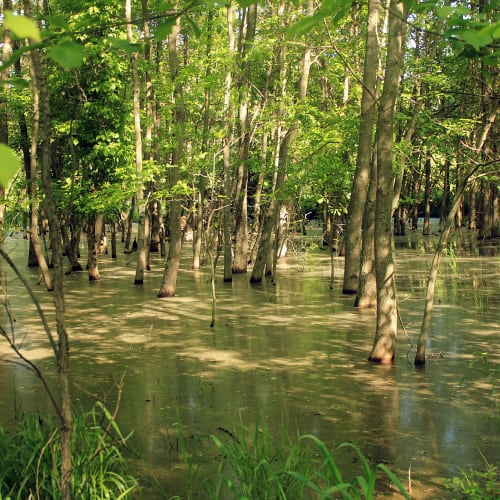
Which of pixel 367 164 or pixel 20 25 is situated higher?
pixel 367 164

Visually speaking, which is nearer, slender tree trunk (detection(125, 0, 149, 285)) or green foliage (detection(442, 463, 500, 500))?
green foliage (detection(442, 463, 500, 500))

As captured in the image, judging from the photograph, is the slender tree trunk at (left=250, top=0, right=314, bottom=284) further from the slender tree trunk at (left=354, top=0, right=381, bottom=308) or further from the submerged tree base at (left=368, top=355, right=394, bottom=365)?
the submerged tree base at (left=368, top=355, right=394, bottom=365)

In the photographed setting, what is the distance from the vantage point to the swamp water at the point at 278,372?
21.7 ft

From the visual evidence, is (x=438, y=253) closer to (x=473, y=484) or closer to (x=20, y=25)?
(x=473, y=484)

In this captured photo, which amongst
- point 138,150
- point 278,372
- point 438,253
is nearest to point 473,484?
point 438,253

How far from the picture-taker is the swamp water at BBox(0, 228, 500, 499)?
6.62m

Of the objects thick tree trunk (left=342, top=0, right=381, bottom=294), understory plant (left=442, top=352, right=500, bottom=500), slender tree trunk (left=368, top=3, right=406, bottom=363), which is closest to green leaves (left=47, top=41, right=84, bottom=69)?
understory plant (left=442, top=352, right=500, bottom=500)

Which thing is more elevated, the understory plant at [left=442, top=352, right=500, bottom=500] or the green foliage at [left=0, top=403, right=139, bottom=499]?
the green foliage at [left=0, top=403, right=139, bottom=499]

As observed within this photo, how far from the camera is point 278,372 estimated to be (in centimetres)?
939

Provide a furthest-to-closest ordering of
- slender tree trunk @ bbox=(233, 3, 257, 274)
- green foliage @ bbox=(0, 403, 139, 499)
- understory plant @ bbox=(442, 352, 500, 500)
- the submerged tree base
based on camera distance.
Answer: slender tree trunk @ bbox=(233, 3, 257, 274)
the submerged tree base
understory plant @ bbox=(442, 352, 500, 500)
green foliage @ bbox=(0, 403, 139, 499)

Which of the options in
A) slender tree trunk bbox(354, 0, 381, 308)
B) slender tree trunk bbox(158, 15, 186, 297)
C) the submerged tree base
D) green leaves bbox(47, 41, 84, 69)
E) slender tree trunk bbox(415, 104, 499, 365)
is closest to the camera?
green leaves bbox(47, 41, 84, 69)

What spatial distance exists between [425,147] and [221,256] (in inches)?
488

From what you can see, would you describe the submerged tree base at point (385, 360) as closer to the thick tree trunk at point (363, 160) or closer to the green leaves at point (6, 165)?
the thick tree trunk at point (363, 160)

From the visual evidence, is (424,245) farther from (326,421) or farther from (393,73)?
(326,421)
